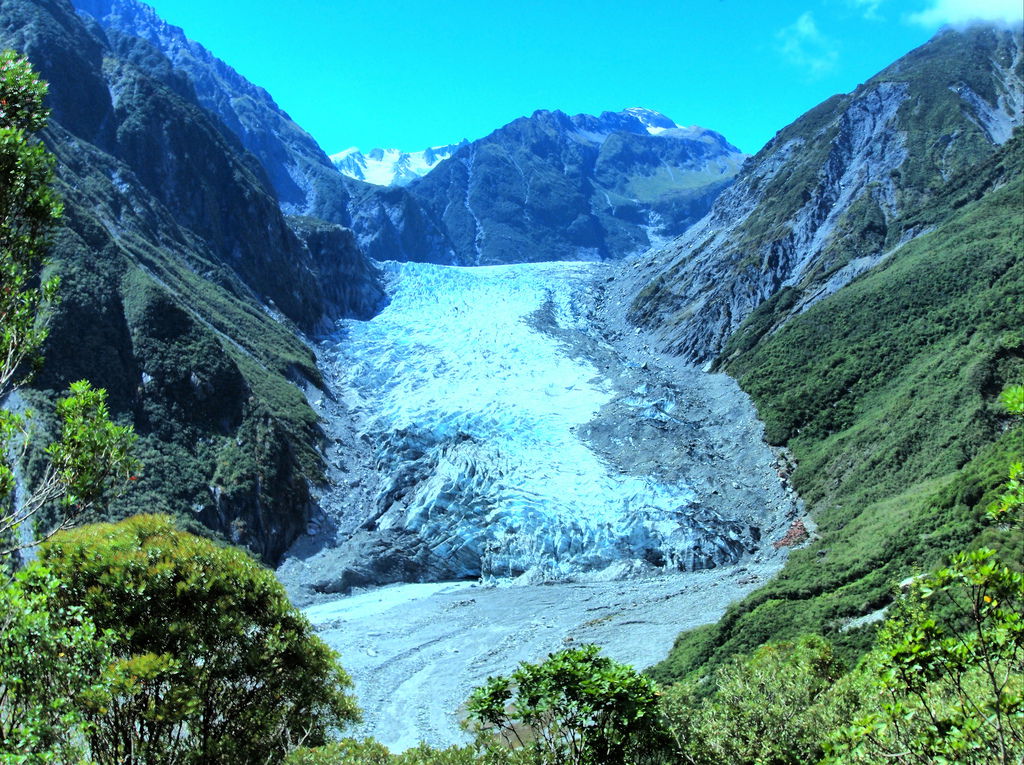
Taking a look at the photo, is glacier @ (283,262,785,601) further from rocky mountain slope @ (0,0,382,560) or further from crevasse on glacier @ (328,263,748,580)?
rocky mountain slope @ (0,0,382,560)

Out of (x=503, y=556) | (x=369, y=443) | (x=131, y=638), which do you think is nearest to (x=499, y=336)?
(x=369, y=443)

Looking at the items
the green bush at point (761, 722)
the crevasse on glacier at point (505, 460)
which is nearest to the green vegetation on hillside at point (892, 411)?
the crevasse on glacier at point (505, 460)

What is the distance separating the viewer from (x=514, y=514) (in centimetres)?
5316

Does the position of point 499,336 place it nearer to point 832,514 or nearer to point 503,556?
point 503,556

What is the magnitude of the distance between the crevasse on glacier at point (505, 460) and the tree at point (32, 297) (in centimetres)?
4311

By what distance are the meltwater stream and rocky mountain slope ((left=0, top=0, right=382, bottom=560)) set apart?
637 cm

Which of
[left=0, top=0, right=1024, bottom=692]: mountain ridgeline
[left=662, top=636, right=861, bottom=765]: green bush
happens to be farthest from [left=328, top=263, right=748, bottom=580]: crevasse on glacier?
[left=662, top=636, right=861, bottom=765]: green bush

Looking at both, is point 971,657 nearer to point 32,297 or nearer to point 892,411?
point 32,297

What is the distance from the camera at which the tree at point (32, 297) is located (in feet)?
25.7

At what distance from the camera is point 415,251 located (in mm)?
176625

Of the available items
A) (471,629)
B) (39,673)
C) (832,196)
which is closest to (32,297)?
(39,673)

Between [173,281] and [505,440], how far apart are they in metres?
36.0

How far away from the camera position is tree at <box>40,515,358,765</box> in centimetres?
1031

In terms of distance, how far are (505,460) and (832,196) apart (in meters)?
64.7
